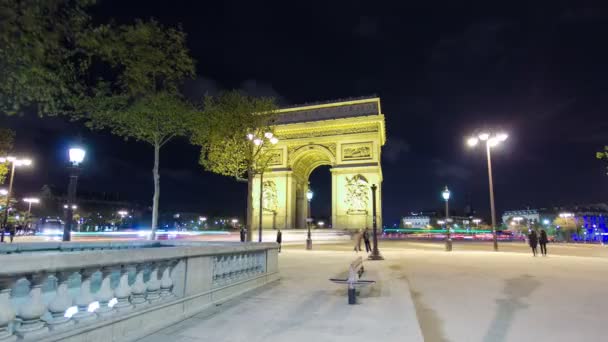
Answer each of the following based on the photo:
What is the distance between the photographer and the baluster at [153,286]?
195 inches

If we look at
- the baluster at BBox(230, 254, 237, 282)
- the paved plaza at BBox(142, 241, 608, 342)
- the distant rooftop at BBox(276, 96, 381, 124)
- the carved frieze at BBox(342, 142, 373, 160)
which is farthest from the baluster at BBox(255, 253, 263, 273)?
the distant rooftop at BBox(276, 96, 381, 124)

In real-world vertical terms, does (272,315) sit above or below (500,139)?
below

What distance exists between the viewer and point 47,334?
335 cm

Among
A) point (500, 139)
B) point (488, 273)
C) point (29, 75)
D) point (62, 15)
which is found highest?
point (500, 139)

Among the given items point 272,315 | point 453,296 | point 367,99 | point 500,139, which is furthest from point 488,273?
point 367,99

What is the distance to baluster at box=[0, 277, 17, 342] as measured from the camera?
9.70ft

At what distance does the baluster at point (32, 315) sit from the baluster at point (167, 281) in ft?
6.17

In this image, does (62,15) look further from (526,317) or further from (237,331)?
(526,317)

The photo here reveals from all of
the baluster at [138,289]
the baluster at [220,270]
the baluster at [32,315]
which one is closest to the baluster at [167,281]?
the baluster at [138,289]

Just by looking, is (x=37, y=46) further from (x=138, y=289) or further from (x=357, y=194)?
(x=357, y=194)

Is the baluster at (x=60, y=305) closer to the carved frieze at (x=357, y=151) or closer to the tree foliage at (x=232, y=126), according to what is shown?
the tree foliage at (x=232, y=126)

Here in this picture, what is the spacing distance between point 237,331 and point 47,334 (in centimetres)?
231

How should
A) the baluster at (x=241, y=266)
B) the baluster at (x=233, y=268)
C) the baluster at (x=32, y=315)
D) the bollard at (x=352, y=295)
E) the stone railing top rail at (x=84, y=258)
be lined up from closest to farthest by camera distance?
the stone railing top rail at (x=84, y=258) < the baluster at (x=32, y=315) < the bollard at (x=352, y=295) < the baluster at (x=233, y=268) < the baluster at (x=241, y=266)

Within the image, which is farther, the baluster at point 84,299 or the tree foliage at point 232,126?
the tree foliage at point 232,126
